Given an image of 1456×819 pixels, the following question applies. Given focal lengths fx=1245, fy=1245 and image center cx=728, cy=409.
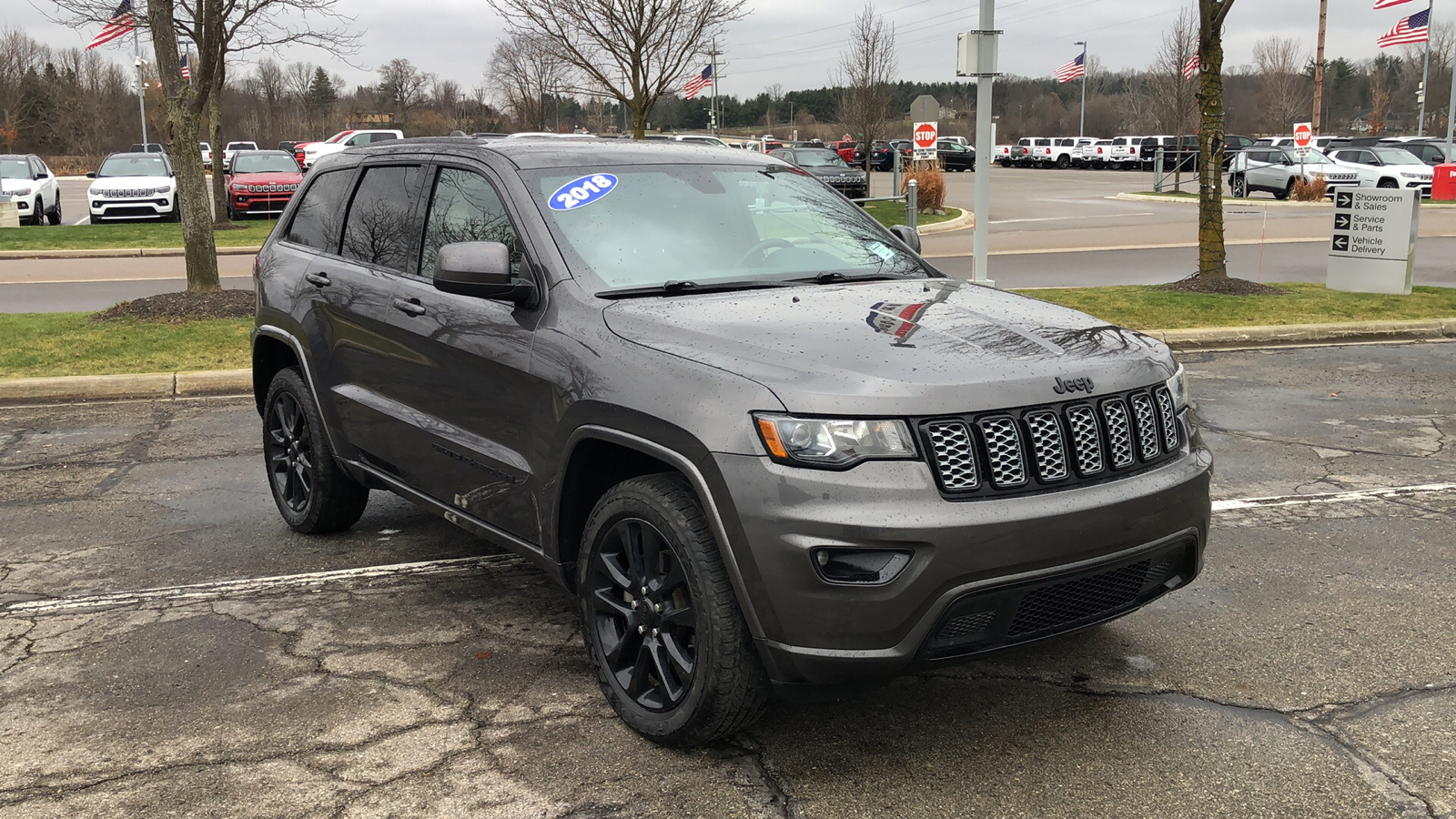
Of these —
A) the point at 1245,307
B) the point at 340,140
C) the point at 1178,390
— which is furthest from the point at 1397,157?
the point at 1178,390

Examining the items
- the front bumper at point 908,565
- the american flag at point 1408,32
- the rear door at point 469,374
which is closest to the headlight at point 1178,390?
the front bumper at point 908,565

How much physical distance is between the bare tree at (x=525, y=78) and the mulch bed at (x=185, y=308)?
1037 inches

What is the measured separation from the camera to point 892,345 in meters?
3.45

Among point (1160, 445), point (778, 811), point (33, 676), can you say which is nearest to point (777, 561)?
point (778, 811)

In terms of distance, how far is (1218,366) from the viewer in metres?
10.3

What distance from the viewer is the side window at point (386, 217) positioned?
193 inches

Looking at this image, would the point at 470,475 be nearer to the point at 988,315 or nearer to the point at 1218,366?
the point at 988,315

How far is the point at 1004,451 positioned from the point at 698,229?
1628mm

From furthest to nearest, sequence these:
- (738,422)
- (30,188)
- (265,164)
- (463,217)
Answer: (30,188), (265,164), (463,217), (738,422)

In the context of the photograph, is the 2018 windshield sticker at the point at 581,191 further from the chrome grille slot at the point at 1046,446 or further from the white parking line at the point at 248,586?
the chrome grille slot at the point at 1046,446

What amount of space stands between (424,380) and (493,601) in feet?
3.14

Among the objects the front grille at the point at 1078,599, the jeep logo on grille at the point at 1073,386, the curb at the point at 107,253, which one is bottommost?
the front grille at the point at 1078,599

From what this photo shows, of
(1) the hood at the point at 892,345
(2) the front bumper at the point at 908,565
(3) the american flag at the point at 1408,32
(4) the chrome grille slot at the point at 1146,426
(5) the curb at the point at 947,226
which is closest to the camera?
(2) the front bumper at the point at 908,565

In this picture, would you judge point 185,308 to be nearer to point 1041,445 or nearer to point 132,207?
point 1041,445
